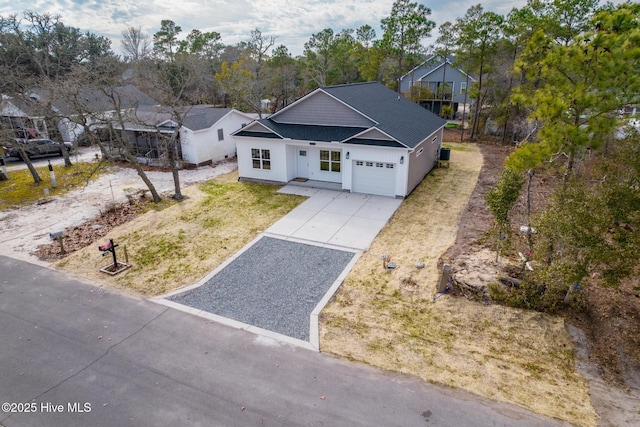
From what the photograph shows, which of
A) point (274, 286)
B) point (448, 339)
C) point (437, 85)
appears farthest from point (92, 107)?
point (437, 85)

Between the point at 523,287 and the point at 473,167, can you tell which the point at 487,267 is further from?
the point at 473,167

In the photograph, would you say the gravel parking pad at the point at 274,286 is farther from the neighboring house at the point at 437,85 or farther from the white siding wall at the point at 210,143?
the neighboring house at the point at 437,85

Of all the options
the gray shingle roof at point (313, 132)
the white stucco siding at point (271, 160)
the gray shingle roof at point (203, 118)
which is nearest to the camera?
the gray shingle roof at point (313, 132)

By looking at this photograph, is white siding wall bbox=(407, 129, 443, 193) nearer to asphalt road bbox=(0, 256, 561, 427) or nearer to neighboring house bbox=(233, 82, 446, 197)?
neighboring house bbox=(233, 82, 446, 197)

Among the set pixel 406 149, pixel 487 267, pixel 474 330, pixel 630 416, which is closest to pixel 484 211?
pixel 406 149

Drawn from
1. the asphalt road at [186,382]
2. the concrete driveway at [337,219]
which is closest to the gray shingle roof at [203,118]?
the concrete driveway at [337,219]

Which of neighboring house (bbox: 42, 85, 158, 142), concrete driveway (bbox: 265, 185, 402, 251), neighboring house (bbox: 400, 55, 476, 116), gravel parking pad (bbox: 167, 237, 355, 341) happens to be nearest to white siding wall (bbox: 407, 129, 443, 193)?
concrete driveway (bbox: 265, 185, 402, 251)

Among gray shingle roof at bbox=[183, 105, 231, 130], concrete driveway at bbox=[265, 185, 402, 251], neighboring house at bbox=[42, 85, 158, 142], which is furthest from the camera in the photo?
gray shingle roof at bbox=[183, 105, 231, 130]
